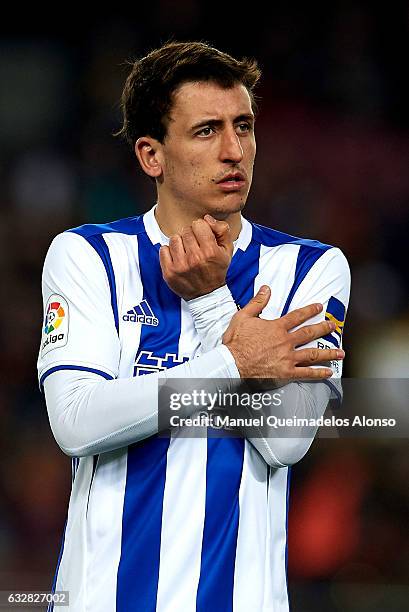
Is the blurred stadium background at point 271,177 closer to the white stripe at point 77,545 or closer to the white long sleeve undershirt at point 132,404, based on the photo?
the white stripe at point 77,545

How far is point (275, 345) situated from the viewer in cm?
210

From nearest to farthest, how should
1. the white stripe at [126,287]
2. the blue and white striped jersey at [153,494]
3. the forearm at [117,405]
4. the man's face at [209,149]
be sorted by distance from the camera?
the forearm at [117,405] → the blue and white striped jersey at [153,494] → the white stripe at [126,287] → the man's face at [209,149]

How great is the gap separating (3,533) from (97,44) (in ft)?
9.69

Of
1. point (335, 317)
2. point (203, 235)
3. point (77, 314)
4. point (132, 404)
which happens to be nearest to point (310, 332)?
point (335, 317)

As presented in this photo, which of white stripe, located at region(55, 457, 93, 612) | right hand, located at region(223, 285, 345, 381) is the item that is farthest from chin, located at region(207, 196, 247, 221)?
white stripe, located at region(55, 457, 93, 612)

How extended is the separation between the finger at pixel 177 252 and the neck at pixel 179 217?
0.22 metres

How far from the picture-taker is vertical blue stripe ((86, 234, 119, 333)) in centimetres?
229

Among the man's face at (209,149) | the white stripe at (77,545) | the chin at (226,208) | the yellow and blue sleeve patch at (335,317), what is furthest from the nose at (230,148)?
the white stripe at (77,545)

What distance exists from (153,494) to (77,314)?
47 centimetres

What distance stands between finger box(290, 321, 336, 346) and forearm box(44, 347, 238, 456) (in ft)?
0.55

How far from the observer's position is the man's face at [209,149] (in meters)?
2.36

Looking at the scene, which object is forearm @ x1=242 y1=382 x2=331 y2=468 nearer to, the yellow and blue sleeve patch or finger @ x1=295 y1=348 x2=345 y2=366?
finger @ x1=295 y1=348 x2=345 y2=366

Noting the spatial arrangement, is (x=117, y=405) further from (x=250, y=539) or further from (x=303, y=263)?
(x=303, y=263)

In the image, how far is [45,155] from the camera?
5.43m
